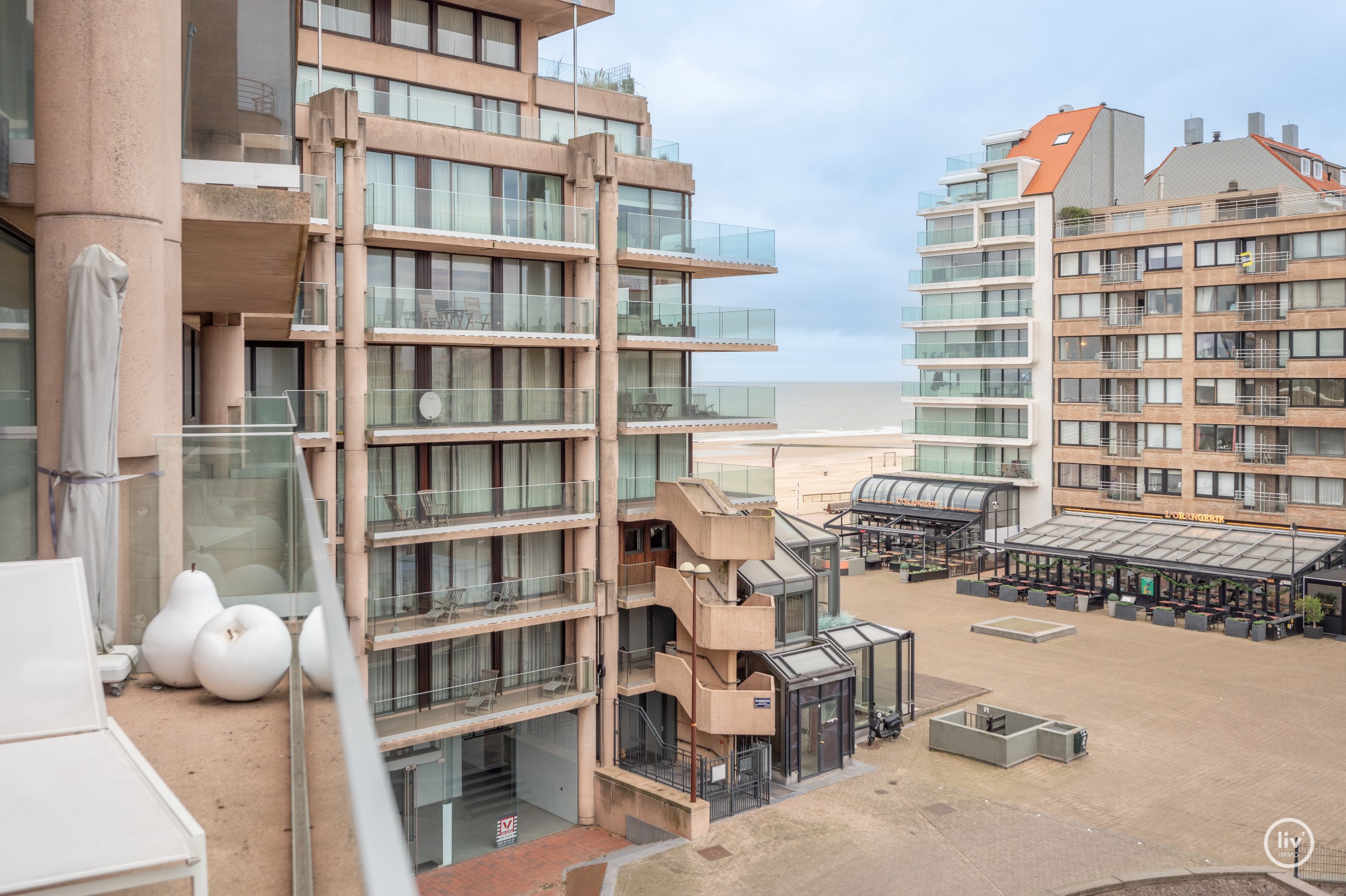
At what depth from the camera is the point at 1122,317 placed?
59531 millimetres

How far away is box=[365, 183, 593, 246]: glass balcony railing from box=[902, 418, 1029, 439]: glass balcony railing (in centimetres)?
4039

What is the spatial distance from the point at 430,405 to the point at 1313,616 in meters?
35.8

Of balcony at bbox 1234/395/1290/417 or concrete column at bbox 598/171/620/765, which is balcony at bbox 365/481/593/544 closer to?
concrete column at bbox 598/171/620/765

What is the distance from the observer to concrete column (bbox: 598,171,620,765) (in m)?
30.1

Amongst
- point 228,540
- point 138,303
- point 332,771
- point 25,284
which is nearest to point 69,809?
point 332,771

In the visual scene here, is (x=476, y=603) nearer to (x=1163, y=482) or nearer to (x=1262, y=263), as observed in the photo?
(x=1163, y=482)

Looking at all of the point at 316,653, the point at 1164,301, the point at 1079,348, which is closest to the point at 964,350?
the point at 1079,348

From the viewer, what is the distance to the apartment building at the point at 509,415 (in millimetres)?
26672

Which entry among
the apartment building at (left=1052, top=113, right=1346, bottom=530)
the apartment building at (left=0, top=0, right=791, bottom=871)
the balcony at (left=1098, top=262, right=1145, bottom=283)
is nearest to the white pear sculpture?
the apartment building at (left=0, top=0, right=791, bottom=871)

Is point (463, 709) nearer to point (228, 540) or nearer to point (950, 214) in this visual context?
point (228, 540)

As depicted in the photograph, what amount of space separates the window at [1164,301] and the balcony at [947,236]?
37.2 ft

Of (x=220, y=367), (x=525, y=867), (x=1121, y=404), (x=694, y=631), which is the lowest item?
(x=525, y=867)

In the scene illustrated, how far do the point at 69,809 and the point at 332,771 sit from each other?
1911mm

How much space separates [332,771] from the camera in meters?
2.68
